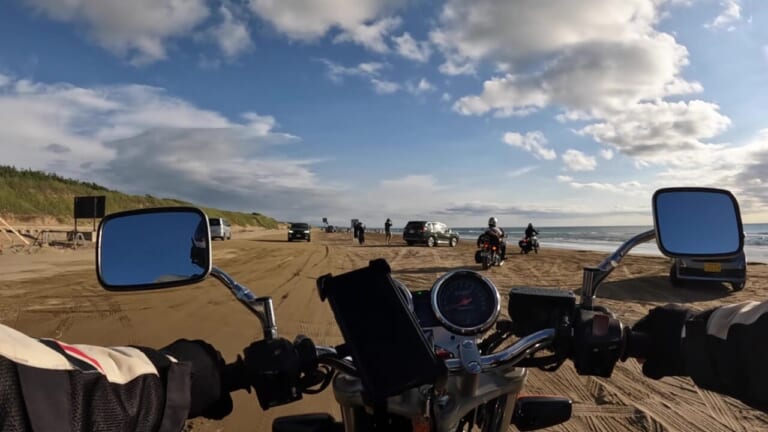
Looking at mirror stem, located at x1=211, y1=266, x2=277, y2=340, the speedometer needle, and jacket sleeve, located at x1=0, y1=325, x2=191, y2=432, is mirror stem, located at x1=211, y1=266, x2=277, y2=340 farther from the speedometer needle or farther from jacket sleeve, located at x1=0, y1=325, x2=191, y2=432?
the speedometer needle

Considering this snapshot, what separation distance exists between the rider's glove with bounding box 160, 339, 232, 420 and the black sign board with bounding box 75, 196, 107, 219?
32151 millimetres

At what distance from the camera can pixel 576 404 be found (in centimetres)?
413

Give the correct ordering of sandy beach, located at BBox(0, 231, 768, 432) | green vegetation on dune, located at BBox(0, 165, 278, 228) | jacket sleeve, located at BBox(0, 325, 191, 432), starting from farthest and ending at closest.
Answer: green vegetation on dune, located at BBox(0, 165, 278, 228) → sandy beach, located at BBox(0, 231, 768, 432) → jacket sleeve, located at BBox(0, 325, 191, 432)

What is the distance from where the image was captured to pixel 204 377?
1.30m

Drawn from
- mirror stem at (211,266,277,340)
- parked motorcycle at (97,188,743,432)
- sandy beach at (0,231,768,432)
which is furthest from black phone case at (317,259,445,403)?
sandy beach at (0,231,768,432)

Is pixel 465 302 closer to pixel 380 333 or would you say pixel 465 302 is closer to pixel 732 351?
A: pixel 380 333

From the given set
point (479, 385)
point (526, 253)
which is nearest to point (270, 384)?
point (479, 385)

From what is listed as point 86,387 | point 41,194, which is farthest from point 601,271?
point 41,194

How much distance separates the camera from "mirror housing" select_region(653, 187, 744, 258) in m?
Answer: 1.80

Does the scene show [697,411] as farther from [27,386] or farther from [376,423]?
[27,386]

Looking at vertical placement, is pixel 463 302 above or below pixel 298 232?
above

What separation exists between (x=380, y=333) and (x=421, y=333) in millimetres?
103

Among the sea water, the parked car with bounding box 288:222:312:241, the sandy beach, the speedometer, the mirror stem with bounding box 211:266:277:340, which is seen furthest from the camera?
the parked car with bounding box 288:222:312:241

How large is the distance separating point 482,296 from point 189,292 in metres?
8.88
